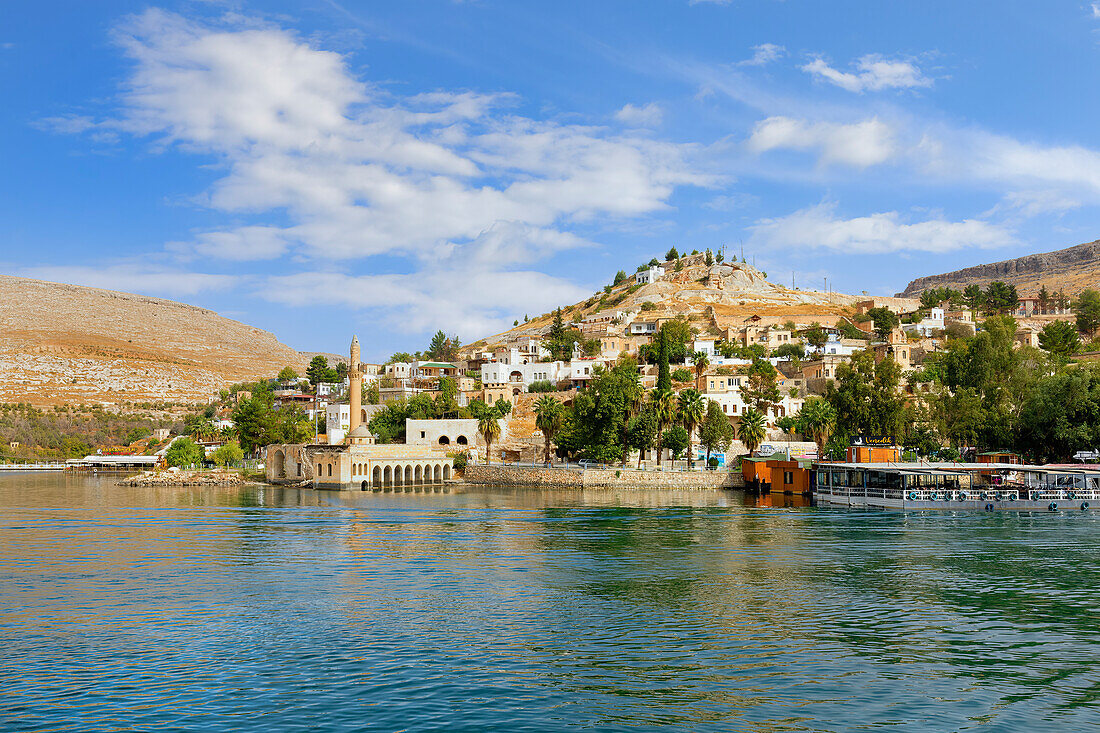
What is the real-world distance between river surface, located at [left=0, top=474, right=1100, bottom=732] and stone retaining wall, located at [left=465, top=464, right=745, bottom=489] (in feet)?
94.4

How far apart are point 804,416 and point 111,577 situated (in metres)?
63.8

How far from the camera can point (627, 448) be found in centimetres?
7538

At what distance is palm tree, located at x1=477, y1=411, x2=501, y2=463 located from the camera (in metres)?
86.5

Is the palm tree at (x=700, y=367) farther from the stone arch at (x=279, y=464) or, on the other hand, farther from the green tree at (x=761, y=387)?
the stone arch at (x=279, y=464)

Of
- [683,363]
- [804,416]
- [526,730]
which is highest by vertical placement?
[683,363]

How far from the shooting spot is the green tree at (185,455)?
9588 cm

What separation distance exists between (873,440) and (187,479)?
6047cm

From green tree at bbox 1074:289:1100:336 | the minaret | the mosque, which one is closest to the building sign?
the mosque

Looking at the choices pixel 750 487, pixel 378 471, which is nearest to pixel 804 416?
pixel 750 487

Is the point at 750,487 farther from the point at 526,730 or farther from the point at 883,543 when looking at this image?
the point at 526,730

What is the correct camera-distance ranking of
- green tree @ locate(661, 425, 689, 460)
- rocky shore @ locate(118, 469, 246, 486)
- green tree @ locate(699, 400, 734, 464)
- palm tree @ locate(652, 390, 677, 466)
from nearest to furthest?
palm tree @ locate(652, 390, 677, 466)
green tree @ locate(661, 425, 689, 460)
green tree @ locate(699, 400, 734, 464)
rocky shore @ locate(118, 469, 246, 486)

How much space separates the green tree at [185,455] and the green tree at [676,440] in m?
51.8

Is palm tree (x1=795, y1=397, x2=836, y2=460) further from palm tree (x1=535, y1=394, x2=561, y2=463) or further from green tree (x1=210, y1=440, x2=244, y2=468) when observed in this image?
green tree (x1=210, y1=440, x2=244, y2=468)

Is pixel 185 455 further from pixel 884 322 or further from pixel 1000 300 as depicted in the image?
pixel 1000 300
